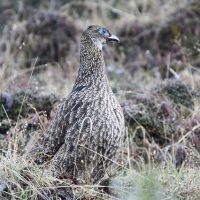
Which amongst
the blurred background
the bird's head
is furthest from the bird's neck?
the blurred background

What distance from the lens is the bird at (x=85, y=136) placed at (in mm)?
6012

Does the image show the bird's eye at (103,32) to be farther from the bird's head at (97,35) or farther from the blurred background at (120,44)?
the blurred background at (120,44)

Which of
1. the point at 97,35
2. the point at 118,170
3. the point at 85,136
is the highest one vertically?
the point at 97,35

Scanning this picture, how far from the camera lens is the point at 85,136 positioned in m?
6.01

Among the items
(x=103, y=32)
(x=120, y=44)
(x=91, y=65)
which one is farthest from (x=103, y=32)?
(x=120, y=44)

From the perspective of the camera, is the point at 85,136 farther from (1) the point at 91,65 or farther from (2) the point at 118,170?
(2) the point at 118,170

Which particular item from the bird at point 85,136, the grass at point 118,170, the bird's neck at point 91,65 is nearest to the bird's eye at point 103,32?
the bird's neck at point 91,65

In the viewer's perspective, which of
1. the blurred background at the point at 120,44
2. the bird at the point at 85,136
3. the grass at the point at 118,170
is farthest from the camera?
the blurred background at the point at 120,44

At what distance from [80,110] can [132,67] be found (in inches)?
206

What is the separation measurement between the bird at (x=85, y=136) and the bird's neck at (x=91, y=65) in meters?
0.05

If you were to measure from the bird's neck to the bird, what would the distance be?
5 centimetres

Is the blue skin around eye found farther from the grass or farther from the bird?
the grass

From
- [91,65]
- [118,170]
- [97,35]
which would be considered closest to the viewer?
[91,65]

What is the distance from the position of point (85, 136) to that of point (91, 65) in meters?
0.73
